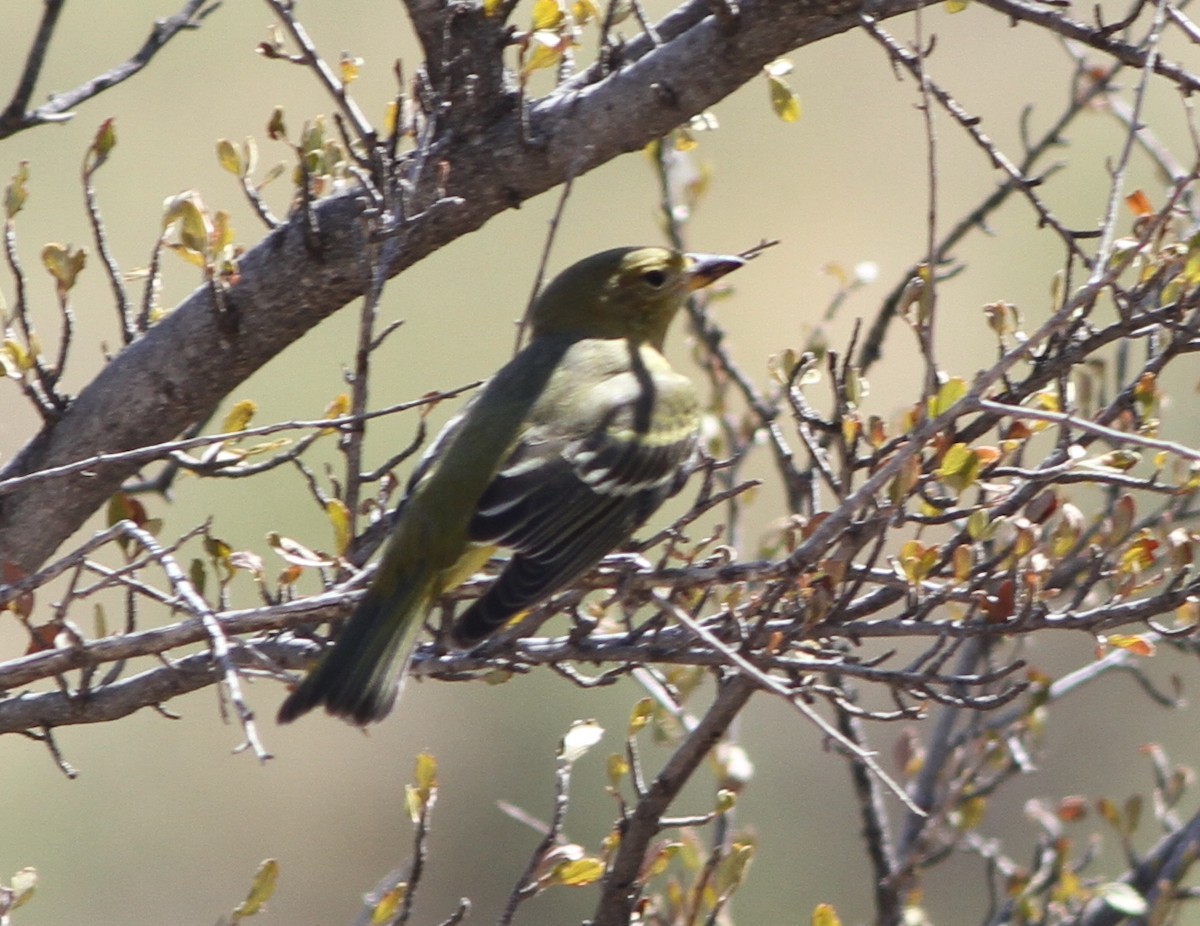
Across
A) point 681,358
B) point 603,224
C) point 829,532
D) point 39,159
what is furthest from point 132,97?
point 829,532

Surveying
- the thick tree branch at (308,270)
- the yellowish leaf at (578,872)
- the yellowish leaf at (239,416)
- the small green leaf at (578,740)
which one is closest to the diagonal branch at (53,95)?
the thick tree branch at (308,270)

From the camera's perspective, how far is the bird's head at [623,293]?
4523 mm

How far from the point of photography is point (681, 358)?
9875 mm

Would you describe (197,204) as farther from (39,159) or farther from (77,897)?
(39,159)

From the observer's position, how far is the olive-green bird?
324 centimetres

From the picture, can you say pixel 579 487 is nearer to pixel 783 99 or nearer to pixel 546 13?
pixel 783 99

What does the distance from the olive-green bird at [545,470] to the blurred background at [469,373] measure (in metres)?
0.59

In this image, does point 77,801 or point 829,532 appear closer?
point 829,532

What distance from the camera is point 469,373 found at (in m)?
10.1

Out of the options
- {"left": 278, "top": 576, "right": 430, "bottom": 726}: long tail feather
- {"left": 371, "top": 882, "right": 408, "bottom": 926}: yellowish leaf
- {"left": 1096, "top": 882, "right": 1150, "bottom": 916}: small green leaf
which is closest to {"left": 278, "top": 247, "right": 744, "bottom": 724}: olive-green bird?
{"left": 278, "top": 576, "right": 430, "bottom": 726}: long tail feather

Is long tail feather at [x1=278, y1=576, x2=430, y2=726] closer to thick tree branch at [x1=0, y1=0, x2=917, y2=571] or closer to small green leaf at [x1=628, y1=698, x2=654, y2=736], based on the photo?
small green leaf at [x1=628, y1=698, x2=654, y2=736]

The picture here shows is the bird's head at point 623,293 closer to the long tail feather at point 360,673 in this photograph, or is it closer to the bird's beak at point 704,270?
the bird's beak at point 704,270

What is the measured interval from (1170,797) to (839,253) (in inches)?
292

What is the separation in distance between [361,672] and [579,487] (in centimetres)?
92
